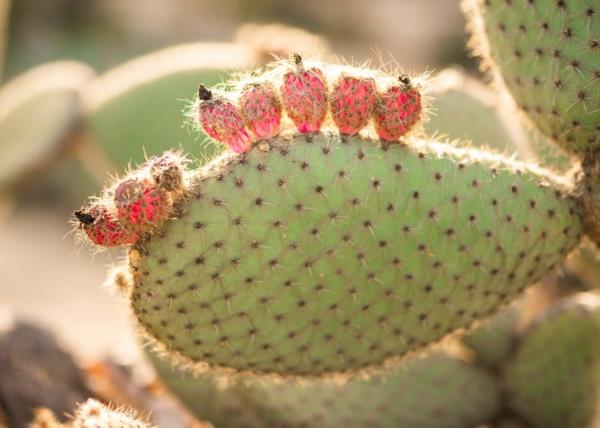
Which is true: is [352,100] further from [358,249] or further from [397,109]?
[358,249]

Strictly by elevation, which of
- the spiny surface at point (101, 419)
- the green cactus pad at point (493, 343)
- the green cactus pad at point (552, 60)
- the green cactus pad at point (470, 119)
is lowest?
the spiny surface at point (101, 419)

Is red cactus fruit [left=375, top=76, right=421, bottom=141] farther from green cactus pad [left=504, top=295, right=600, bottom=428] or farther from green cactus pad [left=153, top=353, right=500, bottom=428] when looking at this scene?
green cactus pad [left=504, top=295, right=600, bottom=428]

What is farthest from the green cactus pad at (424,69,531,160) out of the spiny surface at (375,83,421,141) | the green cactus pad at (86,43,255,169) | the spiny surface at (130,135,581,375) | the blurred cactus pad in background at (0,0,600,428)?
the spiny surface at (375,83,421,141)

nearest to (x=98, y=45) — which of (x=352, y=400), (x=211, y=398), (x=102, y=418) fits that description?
(x=211, y=398)

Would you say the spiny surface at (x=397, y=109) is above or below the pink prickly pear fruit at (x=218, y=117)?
above

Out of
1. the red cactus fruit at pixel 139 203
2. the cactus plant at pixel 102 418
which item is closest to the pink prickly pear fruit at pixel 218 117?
the red cactus fruit at pixel 139 203

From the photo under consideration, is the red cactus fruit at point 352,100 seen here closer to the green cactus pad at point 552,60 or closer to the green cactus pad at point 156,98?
the green cactus pad at point 552,60

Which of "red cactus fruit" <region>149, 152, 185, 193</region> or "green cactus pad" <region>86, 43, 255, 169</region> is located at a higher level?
"green cactus pad" <region>86, 43, 255, 169</region>
